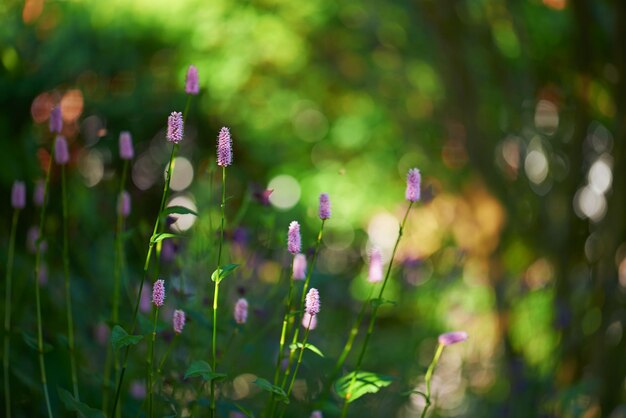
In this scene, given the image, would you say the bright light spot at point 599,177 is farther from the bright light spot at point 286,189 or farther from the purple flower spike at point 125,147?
the purple flower spike at point 125,147

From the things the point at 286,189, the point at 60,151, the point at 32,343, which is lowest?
the point at 286,189

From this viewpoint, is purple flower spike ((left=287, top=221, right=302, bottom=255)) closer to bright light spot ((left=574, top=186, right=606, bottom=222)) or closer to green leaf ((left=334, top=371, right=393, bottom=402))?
green leaf ((left=334, top=371, right=393, bottom=402))

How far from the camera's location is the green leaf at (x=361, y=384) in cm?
115

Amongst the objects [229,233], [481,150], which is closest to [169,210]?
[229,233]

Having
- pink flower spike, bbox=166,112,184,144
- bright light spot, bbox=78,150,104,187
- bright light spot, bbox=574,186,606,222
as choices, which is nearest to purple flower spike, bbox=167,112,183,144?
pink flower spike, bbox=166,112,184,144

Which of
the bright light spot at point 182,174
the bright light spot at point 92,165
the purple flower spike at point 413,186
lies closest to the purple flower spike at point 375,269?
the purple flower spike at point 413,186

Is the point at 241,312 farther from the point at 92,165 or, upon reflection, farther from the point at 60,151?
the point at 92,165

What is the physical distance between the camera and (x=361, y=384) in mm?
1194

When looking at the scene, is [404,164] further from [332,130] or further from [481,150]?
[481,150]

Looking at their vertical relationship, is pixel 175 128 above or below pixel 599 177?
above

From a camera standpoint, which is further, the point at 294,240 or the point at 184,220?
the point at 184,220

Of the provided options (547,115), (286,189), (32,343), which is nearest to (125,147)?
(32,343)

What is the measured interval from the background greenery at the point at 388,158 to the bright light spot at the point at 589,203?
0.05 feet

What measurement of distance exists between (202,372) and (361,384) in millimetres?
269
